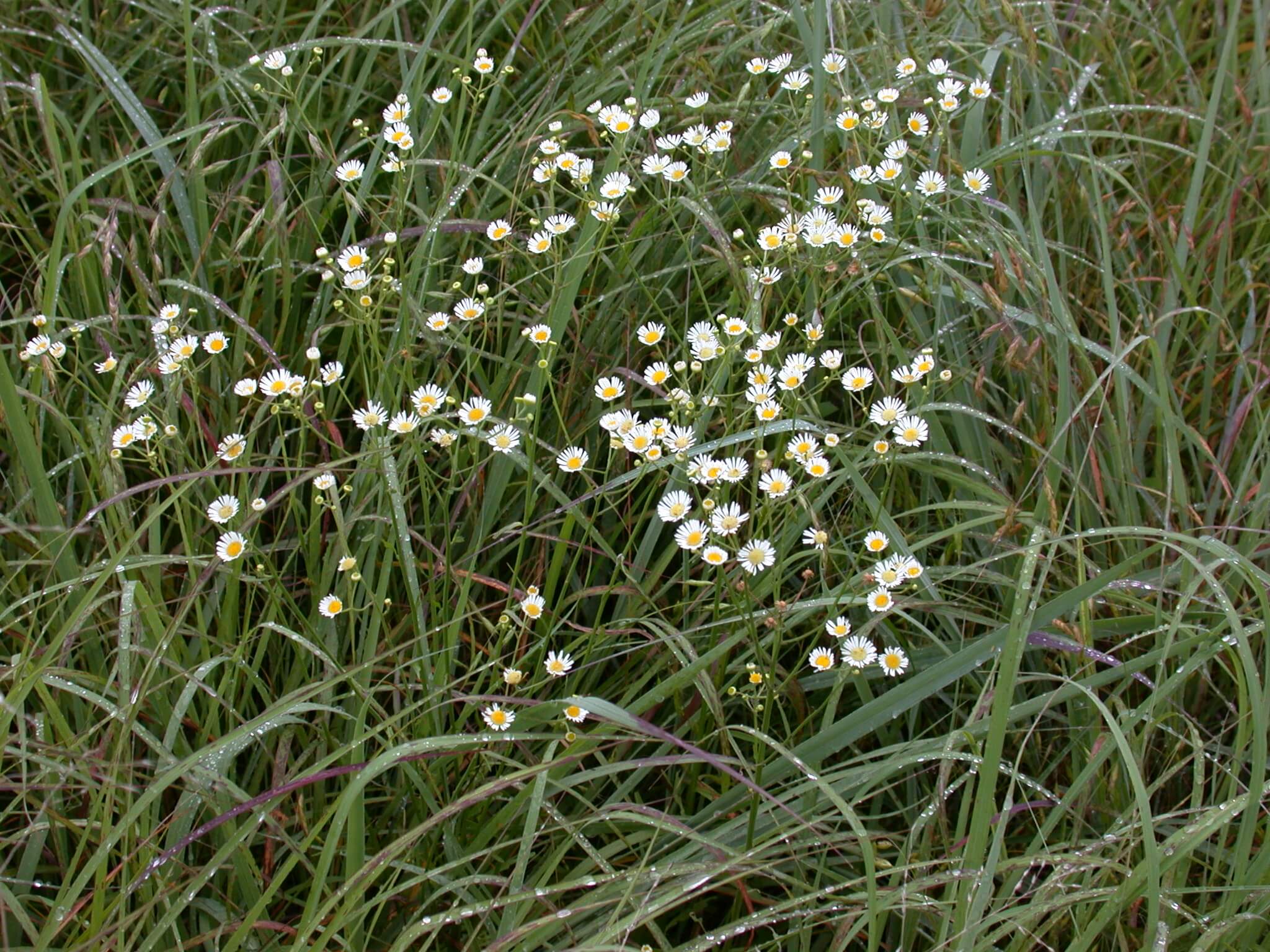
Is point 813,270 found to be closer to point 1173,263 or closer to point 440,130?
point 1173,263

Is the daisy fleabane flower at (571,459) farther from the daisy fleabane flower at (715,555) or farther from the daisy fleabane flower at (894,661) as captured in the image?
the daisy fleabane flower at (894,661)

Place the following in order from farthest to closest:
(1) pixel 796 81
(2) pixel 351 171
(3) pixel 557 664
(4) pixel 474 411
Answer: (1) pixel 796 81 < (2) pixel 351 171 < (4) pixel 474 411 < (3) pixel 557 664

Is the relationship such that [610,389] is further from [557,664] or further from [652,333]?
[557,664]

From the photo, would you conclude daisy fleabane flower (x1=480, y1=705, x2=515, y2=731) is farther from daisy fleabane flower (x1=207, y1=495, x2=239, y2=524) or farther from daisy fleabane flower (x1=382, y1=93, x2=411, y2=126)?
daisy fleabane flower (x1=382, y1=93, x2=411, y2=126)

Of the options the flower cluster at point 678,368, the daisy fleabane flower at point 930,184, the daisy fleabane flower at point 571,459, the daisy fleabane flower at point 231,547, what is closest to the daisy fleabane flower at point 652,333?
the flower cluster at point 678,368

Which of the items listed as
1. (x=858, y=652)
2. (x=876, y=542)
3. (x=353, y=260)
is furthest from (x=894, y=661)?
(x=353, y=260)

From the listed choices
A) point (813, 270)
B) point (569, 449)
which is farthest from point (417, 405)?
point (813, 270)
